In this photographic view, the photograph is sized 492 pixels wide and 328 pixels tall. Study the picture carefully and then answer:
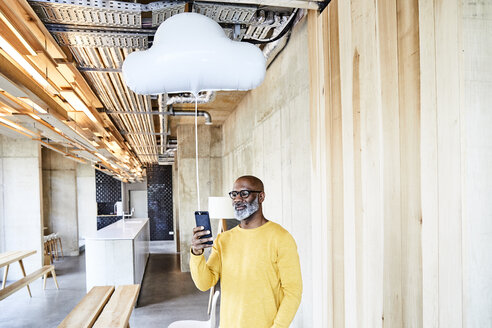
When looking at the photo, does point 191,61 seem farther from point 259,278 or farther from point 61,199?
point 61,199

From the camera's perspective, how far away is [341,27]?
1.92 meters

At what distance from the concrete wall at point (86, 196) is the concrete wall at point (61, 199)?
1593 millimetres

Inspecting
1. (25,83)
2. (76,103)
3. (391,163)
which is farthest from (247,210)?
(76,103)

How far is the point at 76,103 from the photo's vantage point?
3982 mm

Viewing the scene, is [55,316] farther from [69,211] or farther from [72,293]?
[69,211]

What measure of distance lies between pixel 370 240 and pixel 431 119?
667mm

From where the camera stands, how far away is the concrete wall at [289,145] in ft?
8.83

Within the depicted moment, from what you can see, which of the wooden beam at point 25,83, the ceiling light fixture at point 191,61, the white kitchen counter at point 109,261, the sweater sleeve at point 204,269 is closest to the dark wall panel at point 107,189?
the white kitchen counter at point 109,261

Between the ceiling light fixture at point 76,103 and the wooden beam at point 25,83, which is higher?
the ceiling light fixture at point 76,103

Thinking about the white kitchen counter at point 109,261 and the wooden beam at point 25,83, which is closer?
the wooden beam at point 25,83

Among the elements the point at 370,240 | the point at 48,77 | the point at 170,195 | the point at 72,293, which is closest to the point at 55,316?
the point at 72,293

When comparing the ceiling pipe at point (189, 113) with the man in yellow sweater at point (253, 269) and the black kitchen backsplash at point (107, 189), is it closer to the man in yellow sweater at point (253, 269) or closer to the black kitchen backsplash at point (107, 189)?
the man in yellow sweater at point (253, 269)

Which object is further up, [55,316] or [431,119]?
[431,119]

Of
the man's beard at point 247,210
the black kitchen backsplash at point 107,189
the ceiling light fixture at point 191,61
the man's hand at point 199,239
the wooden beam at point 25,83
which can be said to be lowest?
the black kitchen backsplash at point 107,189
